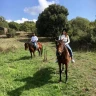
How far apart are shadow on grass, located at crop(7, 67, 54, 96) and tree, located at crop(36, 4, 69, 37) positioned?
28.0 metres

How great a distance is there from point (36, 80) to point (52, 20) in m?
30.5

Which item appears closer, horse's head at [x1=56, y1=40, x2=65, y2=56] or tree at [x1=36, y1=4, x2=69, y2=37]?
horse's head at [x1=56, y1=40, x2=65, y2=56]

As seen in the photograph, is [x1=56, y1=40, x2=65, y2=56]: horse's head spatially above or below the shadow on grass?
above

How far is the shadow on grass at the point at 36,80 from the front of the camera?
951 cm

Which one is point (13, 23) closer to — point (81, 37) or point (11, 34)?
point (11, 34)

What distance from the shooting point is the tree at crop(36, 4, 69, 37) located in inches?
1609

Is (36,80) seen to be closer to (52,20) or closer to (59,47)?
(59,47)

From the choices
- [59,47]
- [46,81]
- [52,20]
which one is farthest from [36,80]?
[52,20]

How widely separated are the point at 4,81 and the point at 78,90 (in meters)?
3.77

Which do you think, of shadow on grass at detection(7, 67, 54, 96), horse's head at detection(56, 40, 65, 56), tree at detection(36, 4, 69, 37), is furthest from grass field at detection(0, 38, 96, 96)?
tree at detection(36, 4, 69, 37)

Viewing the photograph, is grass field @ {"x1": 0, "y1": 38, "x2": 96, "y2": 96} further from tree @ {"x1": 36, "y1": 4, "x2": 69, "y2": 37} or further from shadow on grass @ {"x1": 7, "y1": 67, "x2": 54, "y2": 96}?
tree @ {"x1": 36, "y1": 4, "x2": 69, "y2": 37}

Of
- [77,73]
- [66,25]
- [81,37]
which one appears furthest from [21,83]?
[66,25]

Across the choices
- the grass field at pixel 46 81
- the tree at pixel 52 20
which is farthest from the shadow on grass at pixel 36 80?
the tree at pixel 52 20

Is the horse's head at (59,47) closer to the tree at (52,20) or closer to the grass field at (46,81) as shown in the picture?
the grass field at (46,81)
